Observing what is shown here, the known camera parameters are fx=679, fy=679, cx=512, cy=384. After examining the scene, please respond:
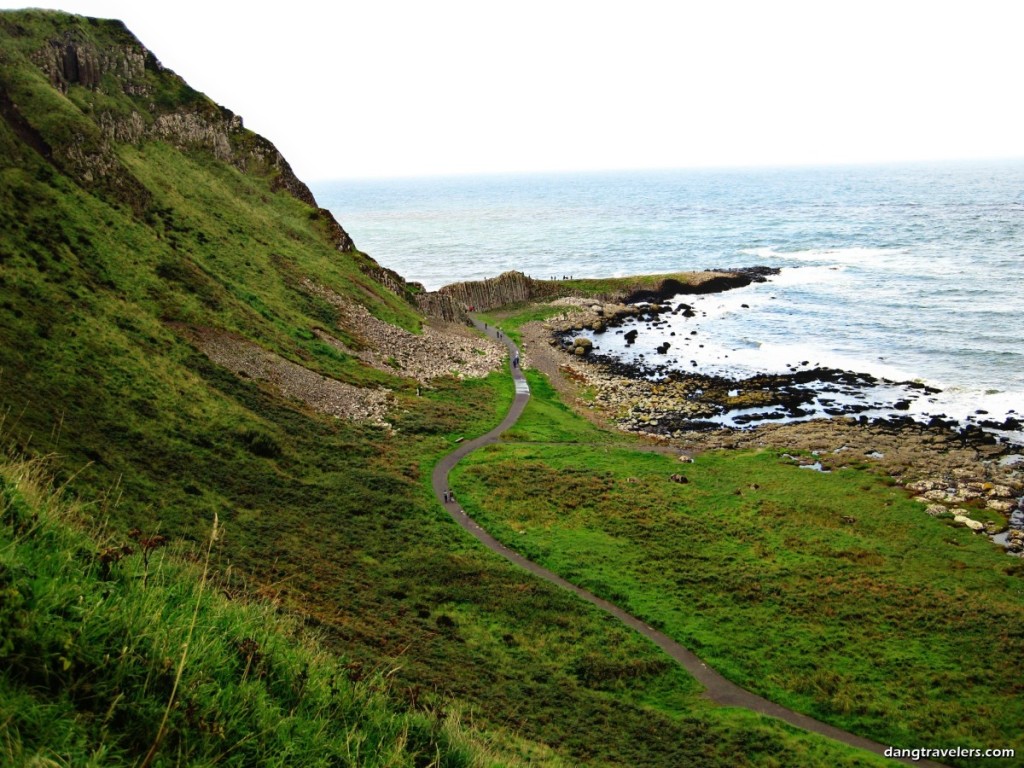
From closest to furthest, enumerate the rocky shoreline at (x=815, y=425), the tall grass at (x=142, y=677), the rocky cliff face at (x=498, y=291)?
the tall grass at (x=142, y=677), the rocky shoreline at (x=815, y=425), the rocky cliff face at (x=498, y=291)

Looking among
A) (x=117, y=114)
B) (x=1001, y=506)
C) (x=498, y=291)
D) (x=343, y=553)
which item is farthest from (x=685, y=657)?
(x=498, y=291)

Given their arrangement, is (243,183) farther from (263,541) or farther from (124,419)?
(263,541)

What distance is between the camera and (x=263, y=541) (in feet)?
95.3

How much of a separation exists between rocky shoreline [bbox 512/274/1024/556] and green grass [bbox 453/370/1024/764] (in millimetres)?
2859

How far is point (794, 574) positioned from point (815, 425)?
26.2 meters

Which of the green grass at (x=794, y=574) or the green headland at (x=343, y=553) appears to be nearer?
the green headland at (x=343, y=553)

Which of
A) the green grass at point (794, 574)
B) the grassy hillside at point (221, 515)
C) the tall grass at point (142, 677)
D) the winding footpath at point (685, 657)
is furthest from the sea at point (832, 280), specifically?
the tall grass at point (142, 677)

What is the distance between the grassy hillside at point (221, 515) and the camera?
5.93 metres

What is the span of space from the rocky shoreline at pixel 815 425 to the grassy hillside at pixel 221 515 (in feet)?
41.1

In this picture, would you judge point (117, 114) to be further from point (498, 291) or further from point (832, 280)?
point (832, 280)

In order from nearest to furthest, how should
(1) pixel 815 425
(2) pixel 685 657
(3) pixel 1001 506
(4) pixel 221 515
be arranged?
(2) pixel 685 657 → (4) pixel 221 515 → (3) pixel 1001 506 → (1) pixel 815 425

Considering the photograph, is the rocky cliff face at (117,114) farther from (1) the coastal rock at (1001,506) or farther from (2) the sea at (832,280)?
(1) the coastal rock at (1001,506)

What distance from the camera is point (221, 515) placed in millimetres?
30062

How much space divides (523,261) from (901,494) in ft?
343
